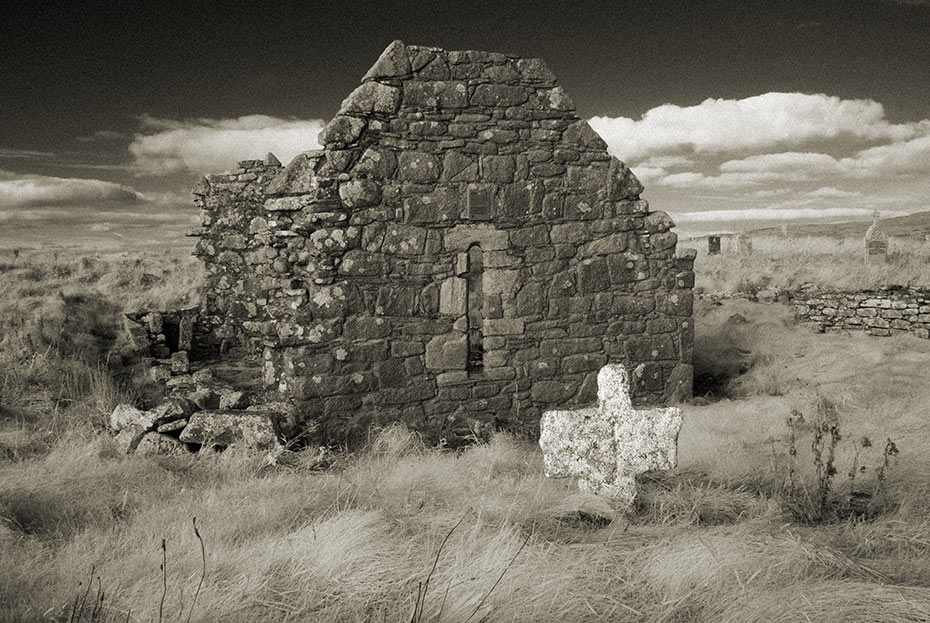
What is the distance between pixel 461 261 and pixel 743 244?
1034 inches

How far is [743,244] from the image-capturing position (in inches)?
1185

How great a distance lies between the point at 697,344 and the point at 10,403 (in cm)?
1058

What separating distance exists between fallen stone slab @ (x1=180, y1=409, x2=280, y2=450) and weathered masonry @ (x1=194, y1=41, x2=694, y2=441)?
2.68 feet

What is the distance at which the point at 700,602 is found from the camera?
10.2 ft

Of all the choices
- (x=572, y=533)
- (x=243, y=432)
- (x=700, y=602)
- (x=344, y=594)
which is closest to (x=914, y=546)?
(x=700, y=602)

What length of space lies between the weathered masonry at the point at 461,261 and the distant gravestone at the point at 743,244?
23.4 metres

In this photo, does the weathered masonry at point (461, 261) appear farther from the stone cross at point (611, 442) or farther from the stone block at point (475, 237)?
the stone cross at point (611, 442)

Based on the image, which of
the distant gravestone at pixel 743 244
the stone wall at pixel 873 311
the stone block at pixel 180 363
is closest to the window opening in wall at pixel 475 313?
the stone block at pixel 180 363

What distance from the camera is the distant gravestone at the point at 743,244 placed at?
29.6m

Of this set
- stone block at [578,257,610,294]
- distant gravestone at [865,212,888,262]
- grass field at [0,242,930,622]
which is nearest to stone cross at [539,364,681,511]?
grass field at [0,242,930,622]

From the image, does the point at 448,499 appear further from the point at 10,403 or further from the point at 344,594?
the point at 10,403

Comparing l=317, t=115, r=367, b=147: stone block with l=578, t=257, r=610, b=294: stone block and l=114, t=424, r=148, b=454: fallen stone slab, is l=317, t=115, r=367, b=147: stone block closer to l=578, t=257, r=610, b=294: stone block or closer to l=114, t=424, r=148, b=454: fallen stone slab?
l=578, t=257, r=610, b=294: stone block

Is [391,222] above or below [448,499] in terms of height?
above

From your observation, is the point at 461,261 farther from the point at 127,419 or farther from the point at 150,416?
the point at 127,419
